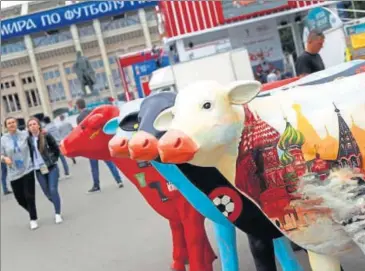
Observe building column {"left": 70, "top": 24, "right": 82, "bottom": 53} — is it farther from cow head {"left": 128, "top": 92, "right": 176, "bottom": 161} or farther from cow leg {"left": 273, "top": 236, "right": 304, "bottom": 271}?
cow head {"left": 128, "top": 92, "right": 176, "bottom": 161}

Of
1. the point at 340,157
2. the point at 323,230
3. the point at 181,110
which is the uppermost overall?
the point at 181,110

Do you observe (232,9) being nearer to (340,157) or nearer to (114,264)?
(114,264)

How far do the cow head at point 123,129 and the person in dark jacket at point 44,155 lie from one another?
3.54 meters

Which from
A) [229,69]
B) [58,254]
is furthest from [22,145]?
[229,69]

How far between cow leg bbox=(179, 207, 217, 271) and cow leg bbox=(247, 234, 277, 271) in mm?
779

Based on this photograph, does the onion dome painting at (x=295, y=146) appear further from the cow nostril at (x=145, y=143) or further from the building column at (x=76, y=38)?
the building column at (x=76, y=38)

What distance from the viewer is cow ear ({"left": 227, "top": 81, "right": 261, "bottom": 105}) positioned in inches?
115

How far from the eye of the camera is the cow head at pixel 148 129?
2844mm

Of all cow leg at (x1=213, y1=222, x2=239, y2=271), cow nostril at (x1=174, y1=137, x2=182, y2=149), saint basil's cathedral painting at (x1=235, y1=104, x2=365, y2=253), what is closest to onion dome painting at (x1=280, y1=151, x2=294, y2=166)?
saint basil's cathedral painting at (x1=235, y1=104, x2=365, y2=253)

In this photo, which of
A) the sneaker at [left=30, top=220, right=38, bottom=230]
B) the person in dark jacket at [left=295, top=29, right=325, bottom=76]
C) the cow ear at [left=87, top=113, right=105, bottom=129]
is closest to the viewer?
the cow ear at [left=87, top=113, right=105, bottom=129]

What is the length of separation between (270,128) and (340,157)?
0.37 metres

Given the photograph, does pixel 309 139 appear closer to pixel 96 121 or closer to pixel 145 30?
pixel 96 121

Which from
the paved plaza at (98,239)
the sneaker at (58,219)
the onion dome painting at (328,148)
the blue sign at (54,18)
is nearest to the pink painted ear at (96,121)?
the paved plaza at (98,239)

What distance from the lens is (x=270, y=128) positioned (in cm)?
299
